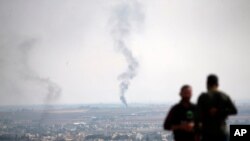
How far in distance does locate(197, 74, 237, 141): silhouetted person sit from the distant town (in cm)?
4905

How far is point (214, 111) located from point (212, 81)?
0.88ft

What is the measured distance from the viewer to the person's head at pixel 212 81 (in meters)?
4.52

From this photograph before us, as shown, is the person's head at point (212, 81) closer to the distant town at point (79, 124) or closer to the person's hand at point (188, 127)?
the person's hand at point (188, 127)

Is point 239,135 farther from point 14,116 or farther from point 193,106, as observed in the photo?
point 14,116

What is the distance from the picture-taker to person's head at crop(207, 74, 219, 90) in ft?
14.8

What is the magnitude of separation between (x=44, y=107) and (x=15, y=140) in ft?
179

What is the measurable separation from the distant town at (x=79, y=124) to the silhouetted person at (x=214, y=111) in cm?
4905

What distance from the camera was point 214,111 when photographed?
4.55m

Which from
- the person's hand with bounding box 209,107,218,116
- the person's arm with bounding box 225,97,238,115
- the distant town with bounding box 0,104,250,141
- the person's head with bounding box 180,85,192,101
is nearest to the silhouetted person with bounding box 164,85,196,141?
the person's head with bounding box 180,85,192,101

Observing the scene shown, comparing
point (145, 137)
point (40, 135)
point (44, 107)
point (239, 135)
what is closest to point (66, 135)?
point (40, 135)

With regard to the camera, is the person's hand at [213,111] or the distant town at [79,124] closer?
the person's hand at [213,111]

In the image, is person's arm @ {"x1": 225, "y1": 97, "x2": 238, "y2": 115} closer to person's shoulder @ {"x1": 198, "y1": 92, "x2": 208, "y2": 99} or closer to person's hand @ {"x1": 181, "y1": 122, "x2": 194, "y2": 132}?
person's shoulder @ {"x1": 198, "y1": 92, "x2": 208, "y2": 99}

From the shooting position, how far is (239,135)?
6723mm

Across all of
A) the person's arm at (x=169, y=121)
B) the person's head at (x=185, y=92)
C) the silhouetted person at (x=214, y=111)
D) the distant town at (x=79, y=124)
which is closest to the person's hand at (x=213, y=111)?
the silhouetted person at (x=214, y=111)
